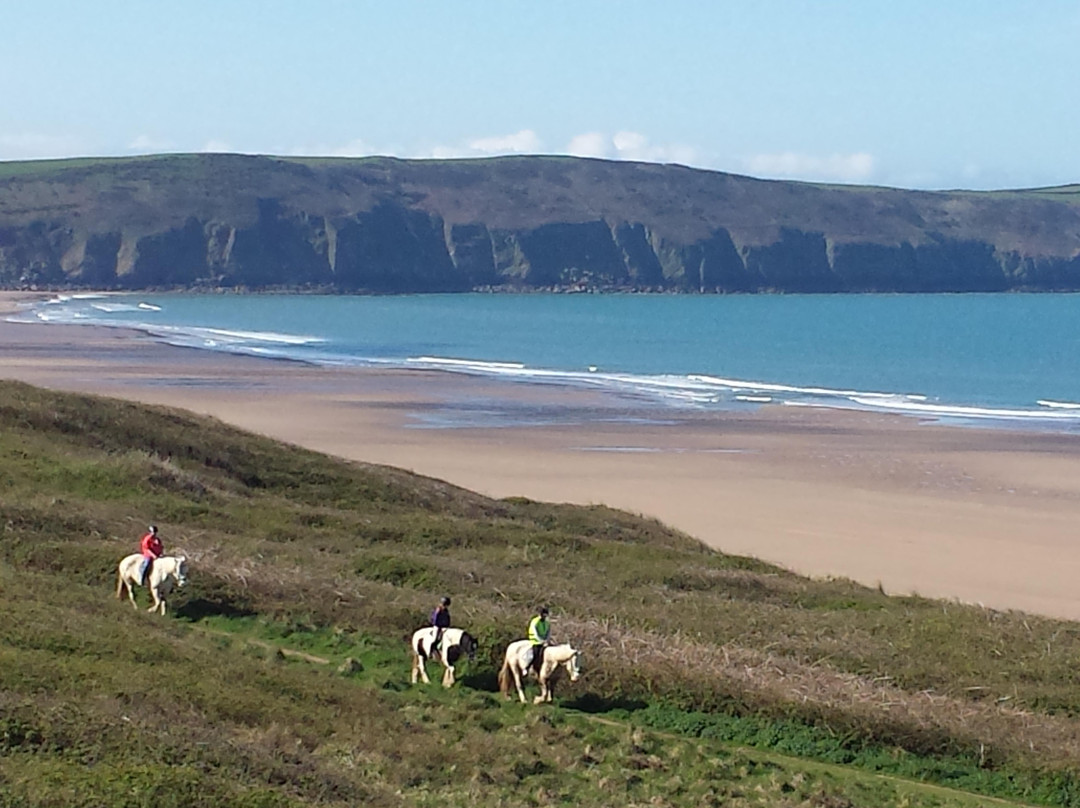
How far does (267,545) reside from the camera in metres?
22.4

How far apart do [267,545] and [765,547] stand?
14.2 m

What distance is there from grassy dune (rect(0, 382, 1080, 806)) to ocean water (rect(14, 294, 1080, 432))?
3936 cm

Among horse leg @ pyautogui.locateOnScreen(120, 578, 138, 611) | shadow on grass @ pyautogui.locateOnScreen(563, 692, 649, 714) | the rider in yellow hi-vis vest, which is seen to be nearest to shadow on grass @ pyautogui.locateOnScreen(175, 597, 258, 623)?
horse leg @ pyautogui.locateOnScreen(120, 578, 138, 611)

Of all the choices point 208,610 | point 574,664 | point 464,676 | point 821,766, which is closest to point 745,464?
point 208,610

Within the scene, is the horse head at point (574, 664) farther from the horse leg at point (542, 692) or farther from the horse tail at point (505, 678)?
the horse tail at point (505, 678)

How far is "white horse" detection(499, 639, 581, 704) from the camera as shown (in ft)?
51.4

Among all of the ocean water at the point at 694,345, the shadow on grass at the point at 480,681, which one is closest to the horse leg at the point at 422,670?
the shadow on grass at the point at 480,681

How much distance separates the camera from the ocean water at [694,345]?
71438 mm

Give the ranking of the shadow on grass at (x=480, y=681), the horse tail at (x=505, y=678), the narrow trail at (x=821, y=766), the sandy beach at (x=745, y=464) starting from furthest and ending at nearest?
the sandy beach at (x=745, y=464) → the shadow on grass at (x=480, y=681) → the horse tail at (x=505, y=678) → the narrow trail at (x=821, y=766)

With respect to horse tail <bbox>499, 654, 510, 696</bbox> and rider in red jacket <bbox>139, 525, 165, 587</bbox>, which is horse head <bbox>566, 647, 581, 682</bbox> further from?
rider in red jacket <bbox>139, 525, 165, 587</bbox>

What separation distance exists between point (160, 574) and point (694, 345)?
305 feet

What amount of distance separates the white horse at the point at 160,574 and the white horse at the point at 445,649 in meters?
3.29

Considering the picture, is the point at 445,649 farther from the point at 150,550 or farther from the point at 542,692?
the point at 150,550

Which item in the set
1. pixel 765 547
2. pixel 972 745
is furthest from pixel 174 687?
pixel 765 547
